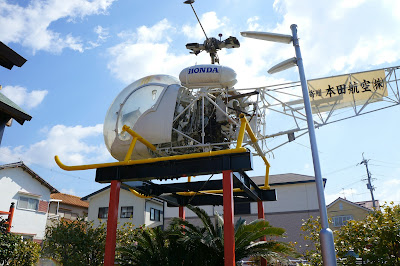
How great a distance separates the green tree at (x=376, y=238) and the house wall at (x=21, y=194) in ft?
89.3

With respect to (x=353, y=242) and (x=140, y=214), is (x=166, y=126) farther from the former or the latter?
(x=140, y=214)

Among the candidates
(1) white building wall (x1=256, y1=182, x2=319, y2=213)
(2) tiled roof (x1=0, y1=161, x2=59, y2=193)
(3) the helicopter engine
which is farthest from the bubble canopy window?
(2) tiled roof (x1=0, y1=161, x2=59, y2=193)

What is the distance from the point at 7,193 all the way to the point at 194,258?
2489 centimetres

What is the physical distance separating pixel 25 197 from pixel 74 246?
2101cm

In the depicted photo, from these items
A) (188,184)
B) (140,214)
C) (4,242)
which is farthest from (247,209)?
(4,242)

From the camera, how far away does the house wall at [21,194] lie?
2888cm

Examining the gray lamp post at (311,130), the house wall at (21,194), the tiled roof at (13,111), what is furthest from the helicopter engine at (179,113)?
the house wall at (21,194)

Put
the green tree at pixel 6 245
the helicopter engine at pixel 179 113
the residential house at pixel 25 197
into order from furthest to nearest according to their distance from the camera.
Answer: the residential house at pixel 25 197 < the green tree at pixel 6 245 < the helicopter engine at pixel 179 113

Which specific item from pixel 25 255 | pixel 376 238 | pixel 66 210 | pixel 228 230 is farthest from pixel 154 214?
pixel 376 238

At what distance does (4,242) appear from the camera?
14.0m

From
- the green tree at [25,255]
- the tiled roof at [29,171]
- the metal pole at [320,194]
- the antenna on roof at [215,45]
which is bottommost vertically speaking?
the green tree at [25,255]

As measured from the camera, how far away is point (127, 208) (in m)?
34.1

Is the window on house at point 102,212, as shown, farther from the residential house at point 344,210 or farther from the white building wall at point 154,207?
the residential house at point 344,210

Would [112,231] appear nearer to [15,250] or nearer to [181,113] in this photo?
[181,113]
